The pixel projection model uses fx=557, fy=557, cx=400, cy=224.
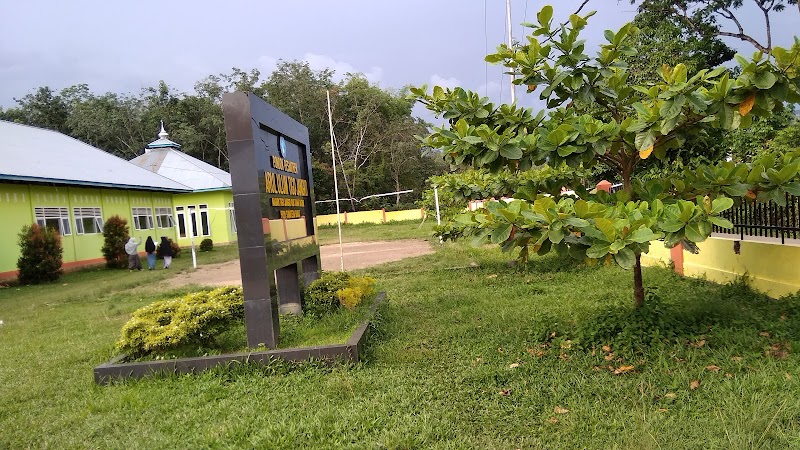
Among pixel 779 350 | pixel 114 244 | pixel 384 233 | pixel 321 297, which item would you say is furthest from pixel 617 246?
pixel 384 233

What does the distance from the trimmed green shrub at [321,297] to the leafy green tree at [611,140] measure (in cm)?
279

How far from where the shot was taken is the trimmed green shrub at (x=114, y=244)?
1939 centimetres

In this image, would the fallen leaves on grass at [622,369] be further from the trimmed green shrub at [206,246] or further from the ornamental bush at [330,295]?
the trimmed green shrub at [206,246]

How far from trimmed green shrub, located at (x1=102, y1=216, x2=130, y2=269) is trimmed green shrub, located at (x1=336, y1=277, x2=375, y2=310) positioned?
15.2 metres

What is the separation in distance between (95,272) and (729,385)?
18902mm

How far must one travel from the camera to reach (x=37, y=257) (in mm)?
15703

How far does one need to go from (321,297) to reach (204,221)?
24.5 m

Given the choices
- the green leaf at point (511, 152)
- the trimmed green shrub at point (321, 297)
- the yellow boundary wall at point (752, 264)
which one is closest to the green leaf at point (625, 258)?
the green leaf at point (511, 152)

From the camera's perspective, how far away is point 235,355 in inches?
189

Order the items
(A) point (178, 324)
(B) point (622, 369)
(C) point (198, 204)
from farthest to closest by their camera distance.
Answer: (C) point (198, 204) < (A) point (178, 324) < (B) point (622, 369)

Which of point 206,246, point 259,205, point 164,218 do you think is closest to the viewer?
point 259,205

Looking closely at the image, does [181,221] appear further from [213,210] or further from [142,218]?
[142,218]

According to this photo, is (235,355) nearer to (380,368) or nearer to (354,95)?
(380,368)

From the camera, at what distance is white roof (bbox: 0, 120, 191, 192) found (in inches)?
653
